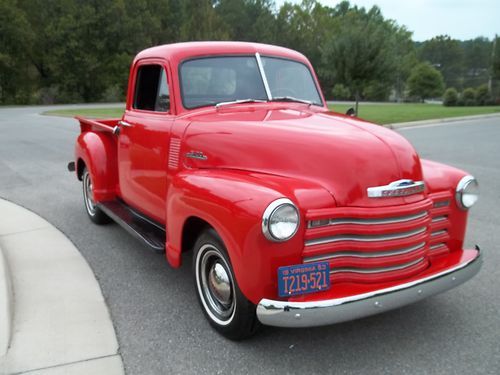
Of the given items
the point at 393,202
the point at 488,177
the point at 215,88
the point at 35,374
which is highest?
the point at 215,88

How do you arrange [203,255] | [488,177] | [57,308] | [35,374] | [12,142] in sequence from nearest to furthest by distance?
[35,374]
[203,255]
[57,308]
[488,177]
[12,142]

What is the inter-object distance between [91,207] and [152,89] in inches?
79.4

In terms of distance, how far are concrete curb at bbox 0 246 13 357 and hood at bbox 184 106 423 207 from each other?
5.28ft

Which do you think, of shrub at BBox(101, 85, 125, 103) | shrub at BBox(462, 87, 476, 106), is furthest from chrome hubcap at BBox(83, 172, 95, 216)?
shrub at BBox(101, 85, 125, 103)

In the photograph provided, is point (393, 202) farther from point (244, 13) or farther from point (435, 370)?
point (244, 13)

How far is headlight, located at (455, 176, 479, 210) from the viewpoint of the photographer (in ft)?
10.1

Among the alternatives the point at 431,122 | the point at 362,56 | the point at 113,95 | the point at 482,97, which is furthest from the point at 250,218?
the point at 113,95

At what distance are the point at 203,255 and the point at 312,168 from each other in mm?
928

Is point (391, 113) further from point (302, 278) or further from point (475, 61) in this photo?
point (475, 61)

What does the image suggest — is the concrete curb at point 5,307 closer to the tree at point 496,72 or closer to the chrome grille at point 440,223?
the chrome grille at point 440,223

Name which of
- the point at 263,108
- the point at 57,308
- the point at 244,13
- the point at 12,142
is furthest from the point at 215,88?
the point at 244,13

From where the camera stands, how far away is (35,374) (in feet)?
8.33

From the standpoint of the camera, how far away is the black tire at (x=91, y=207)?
17.0 feet

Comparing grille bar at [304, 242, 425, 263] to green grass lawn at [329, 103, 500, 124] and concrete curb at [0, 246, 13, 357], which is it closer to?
concrete curb at [0, 246, 13, 357]
